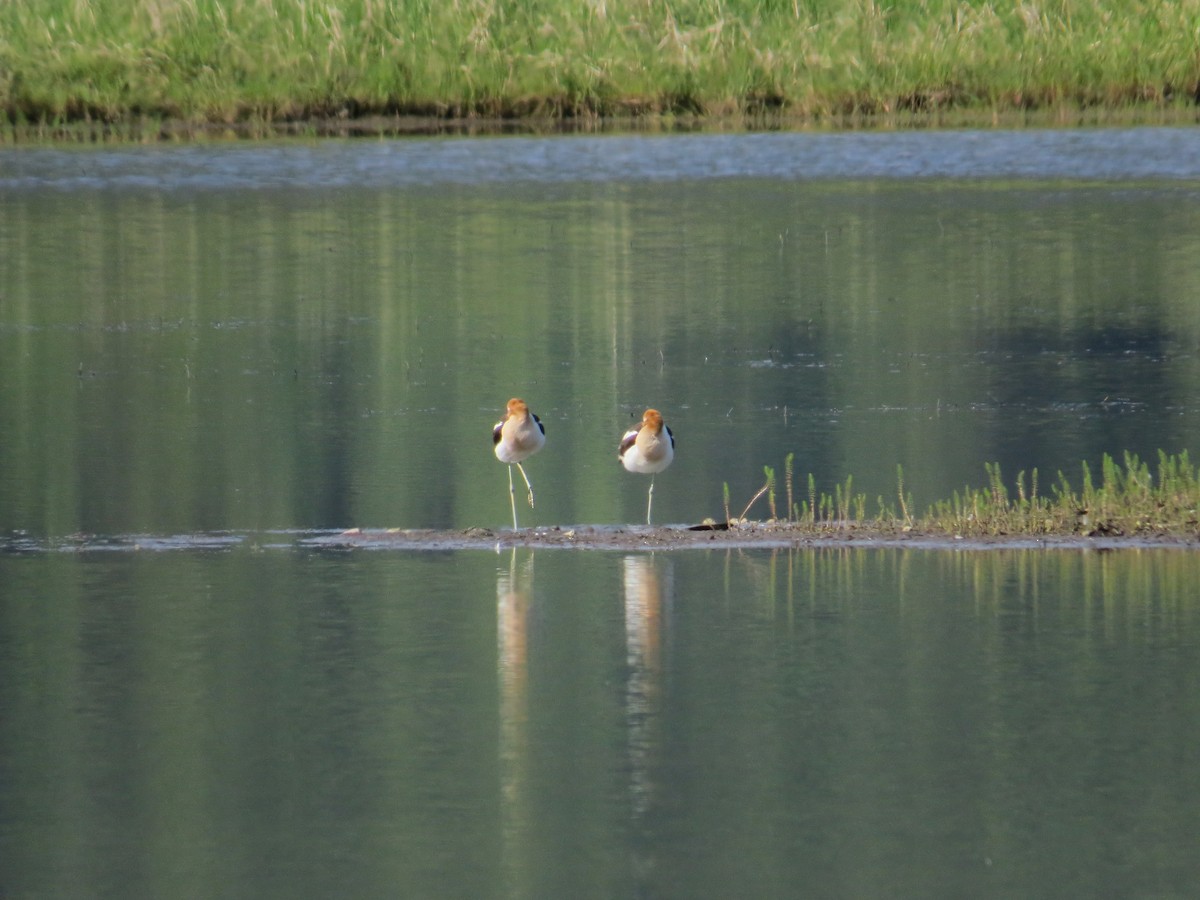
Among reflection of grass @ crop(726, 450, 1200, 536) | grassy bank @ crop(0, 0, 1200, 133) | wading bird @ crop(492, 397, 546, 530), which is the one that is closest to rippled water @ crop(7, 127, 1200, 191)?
grassy bank @ crop(0, 0, 1200, 133)

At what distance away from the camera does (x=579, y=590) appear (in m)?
9.91

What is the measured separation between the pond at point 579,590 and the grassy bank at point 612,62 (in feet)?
40.1

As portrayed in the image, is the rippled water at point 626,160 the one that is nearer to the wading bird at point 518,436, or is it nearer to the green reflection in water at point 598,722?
the wading bird at point 518,436

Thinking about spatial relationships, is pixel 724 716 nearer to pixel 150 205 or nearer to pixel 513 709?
pixel 513 709

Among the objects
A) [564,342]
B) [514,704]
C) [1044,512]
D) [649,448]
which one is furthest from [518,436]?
[564,342]

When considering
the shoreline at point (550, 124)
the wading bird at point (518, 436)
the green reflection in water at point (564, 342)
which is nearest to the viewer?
the wading bird at point (518, 436)

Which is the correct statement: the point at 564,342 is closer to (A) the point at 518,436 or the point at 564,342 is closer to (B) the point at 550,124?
(A) the point at 518,436

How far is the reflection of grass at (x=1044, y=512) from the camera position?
1073 centimetres

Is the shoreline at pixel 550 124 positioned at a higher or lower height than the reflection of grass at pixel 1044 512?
higher

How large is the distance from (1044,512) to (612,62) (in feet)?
85.1

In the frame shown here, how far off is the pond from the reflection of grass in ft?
0.99

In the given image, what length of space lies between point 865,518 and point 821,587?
1.34 metres

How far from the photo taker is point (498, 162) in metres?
31.3

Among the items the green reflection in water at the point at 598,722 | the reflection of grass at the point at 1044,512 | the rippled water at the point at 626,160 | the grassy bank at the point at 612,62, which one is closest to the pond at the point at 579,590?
the green reflection in water at the point at 598,722
